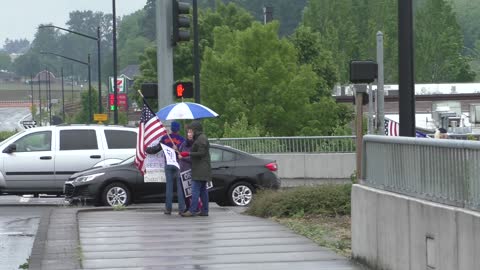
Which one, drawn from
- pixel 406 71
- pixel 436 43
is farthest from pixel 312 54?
pixel 406 71

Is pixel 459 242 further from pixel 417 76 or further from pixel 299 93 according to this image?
pixel 417 76

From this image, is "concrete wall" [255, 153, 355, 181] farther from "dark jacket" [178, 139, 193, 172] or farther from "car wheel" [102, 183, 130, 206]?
"dark jacket" [178, 139, 193, 172]

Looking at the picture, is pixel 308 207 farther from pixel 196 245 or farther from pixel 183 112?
pixel 196 245

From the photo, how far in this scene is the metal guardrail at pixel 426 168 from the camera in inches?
355

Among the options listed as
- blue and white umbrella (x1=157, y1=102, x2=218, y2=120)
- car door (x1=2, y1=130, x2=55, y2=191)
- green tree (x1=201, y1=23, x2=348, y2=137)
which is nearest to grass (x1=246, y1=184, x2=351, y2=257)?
blue and white umbrella (x1=157, y1=102, x2=218, y2=120)

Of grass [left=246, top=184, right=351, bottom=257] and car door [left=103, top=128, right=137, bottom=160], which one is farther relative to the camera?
car door [left=103, top=128, right=137, bottom=160]

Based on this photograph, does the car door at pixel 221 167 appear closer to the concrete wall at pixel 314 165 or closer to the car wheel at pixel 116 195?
the car wheel at pixel 116 195

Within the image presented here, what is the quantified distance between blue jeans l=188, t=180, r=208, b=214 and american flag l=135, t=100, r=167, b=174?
163 cm

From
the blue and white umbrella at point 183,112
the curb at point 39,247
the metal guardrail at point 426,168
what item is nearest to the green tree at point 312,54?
the blue and white umbrella at point 183,112

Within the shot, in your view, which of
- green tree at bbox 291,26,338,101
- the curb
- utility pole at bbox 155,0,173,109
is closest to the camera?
the curb

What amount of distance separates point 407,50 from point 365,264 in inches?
145

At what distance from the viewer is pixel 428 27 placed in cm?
10362

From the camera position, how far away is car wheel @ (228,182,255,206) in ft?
76.9

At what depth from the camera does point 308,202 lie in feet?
59.4
